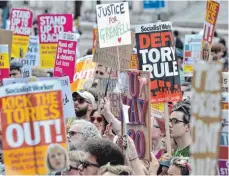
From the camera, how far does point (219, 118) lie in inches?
214

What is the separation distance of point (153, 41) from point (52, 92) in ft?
11.5

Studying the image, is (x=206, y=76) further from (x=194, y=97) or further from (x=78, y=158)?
(x=78, y=158)

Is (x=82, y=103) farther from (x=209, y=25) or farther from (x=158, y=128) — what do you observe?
(x=209, y=25)

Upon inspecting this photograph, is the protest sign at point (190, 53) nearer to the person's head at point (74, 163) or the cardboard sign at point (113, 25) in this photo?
the cardboard sign at point (113, 25)

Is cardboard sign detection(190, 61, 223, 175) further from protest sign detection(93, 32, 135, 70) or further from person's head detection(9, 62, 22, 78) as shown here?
person's head detection(9, 62, 22, 78)

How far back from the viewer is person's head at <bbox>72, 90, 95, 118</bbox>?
974 centimetres

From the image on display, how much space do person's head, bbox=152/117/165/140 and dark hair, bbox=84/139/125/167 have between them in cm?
275

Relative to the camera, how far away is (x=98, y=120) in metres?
9.37

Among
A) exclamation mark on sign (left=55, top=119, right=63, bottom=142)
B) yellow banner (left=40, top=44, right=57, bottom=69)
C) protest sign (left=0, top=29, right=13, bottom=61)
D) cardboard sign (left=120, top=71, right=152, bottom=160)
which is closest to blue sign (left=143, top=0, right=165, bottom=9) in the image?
yellow banner (left=40, top=44, right=57, bottom=69)

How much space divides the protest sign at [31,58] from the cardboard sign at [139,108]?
14.9 ft

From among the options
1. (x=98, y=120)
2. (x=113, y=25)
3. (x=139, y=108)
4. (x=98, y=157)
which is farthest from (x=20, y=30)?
(x=98, y=157)

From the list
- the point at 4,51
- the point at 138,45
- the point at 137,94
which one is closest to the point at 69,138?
the point at 137,94

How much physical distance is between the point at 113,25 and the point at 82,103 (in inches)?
27.4

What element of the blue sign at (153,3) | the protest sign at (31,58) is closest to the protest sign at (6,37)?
the protest sign at (31,58)
